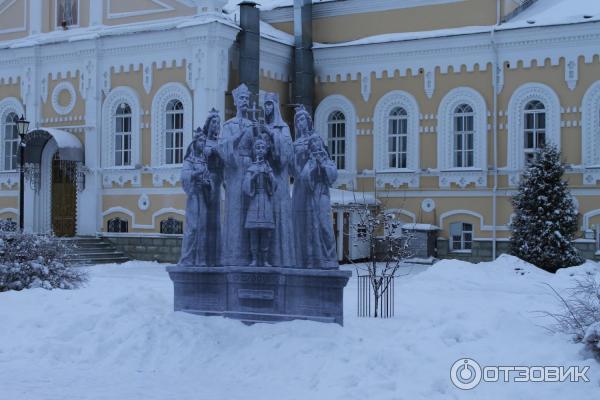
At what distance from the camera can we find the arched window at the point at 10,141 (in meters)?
30.8

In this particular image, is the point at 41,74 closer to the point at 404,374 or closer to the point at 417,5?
the point at 417,5

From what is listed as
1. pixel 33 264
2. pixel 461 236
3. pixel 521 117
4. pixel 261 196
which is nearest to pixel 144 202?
pixel 461 236

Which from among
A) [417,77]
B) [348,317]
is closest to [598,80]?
[417,77]

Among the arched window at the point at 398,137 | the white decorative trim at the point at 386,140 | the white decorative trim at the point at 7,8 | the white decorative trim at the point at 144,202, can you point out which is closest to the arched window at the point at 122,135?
the white decorative trim at the point at 144,202

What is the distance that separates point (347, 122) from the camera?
2973cm

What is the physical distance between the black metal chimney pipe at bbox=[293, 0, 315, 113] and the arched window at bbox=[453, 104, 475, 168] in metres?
5.00

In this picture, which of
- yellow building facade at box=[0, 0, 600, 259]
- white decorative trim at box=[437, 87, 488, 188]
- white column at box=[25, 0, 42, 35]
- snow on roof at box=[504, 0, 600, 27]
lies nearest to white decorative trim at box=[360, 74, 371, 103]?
yellow building facade at box=[0, 0, 600, 259]

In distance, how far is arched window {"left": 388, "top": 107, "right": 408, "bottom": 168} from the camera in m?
28.9

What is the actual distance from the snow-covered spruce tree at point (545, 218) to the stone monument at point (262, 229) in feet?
36.9

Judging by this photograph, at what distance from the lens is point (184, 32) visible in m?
26.6

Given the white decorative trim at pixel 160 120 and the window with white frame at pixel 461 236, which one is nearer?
the white decorative trim at pixel 160 120

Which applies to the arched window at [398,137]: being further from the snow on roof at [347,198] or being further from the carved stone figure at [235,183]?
the carved stone figure at [235,183]

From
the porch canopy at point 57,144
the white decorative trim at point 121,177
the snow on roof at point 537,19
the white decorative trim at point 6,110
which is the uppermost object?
the snow on roof at point 537,19

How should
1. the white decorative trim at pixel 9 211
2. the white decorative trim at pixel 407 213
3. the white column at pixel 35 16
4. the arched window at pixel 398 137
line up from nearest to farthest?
1. the white decorative trim at pixel 407 213
2. the arched window at pixel 398 137
3. the white decorative trim at pixel 9 211
4. the white column at pixel 35 16
